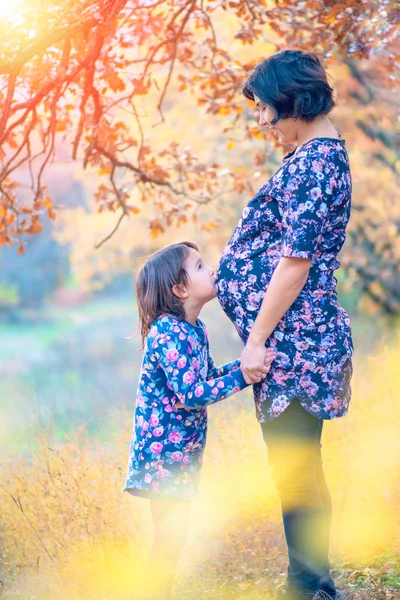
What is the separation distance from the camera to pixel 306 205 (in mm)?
2121

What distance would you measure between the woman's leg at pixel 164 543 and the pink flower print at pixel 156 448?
175 millimetres

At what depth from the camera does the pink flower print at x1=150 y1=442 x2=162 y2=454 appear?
238 centimetres

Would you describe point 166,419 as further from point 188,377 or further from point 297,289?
point 297,289

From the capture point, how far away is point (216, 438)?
3.94 m

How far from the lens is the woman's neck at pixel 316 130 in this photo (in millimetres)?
2240

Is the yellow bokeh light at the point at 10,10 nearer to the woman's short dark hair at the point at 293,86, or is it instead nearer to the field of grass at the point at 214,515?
the woman's short dark hair at the point at 293,86

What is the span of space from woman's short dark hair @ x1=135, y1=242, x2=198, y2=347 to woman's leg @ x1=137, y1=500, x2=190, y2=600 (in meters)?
0.65

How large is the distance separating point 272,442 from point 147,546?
1105 millimetres

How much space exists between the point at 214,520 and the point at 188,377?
55.5 inches

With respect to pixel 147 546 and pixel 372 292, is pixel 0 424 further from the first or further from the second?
pixel 372 292

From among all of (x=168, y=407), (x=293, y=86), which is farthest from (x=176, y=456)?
(x=293, y=86)

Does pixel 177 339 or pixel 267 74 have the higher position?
pixel 267 74

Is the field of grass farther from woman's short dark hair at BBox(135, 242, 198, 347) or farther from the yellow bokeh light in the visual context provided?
the yellow bokeh light

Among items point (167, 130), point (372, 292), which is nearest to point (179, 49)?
point (167, 130)
